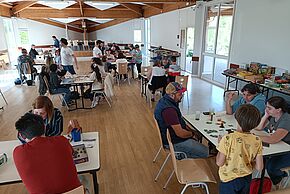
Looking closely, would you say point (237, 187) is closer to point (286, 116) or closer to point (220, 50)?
point (286, 116)

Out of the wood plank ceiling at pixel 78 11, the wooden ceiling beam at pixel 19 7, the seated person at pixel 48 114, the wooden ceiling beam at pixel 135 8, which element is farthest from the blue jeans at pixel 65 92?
the wooden ceiling beam at pixel 135 8

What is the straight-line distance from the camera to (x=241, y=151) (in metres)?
1.58

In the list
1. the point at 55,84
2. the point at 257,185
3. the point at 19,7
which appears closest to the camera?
the point at 257,185

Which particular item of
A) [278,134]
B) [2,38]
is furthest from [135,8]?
[278,134]

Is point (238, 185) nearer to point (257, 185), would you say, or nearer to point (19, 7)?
point (257, 185)

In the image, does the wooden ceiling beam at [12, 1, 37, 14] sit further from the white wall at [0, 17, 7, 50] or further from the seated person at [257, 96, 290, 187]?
the seated person at [257, 96, 290, 187]

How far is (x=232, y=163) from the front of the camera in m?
1.64

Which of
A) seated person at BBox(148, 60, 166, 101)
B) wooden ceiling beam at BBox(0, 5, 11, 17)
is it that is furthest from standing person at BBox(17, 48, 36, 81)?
wooden ceiling beam at BBox(0, 5, 11, 17)

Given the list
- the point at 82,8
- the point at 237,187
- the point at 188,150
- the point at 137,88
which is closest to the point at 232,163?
the point at 237,187

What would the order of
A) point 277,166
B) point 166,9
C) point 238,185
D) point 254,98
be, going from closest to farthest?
point 238,185 → point 277,166 → point 254,98 → point 166,9

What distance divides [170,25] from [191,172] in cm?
960

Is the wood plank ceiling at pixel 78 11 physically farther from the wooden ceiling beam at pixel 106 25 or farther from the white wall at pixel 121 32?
the wooden ceiling beam at pixel 106 25

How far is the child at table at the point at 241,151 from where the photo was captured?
1.57 meters

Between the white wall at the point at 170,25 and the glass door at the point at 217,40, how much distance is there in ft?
3.22
